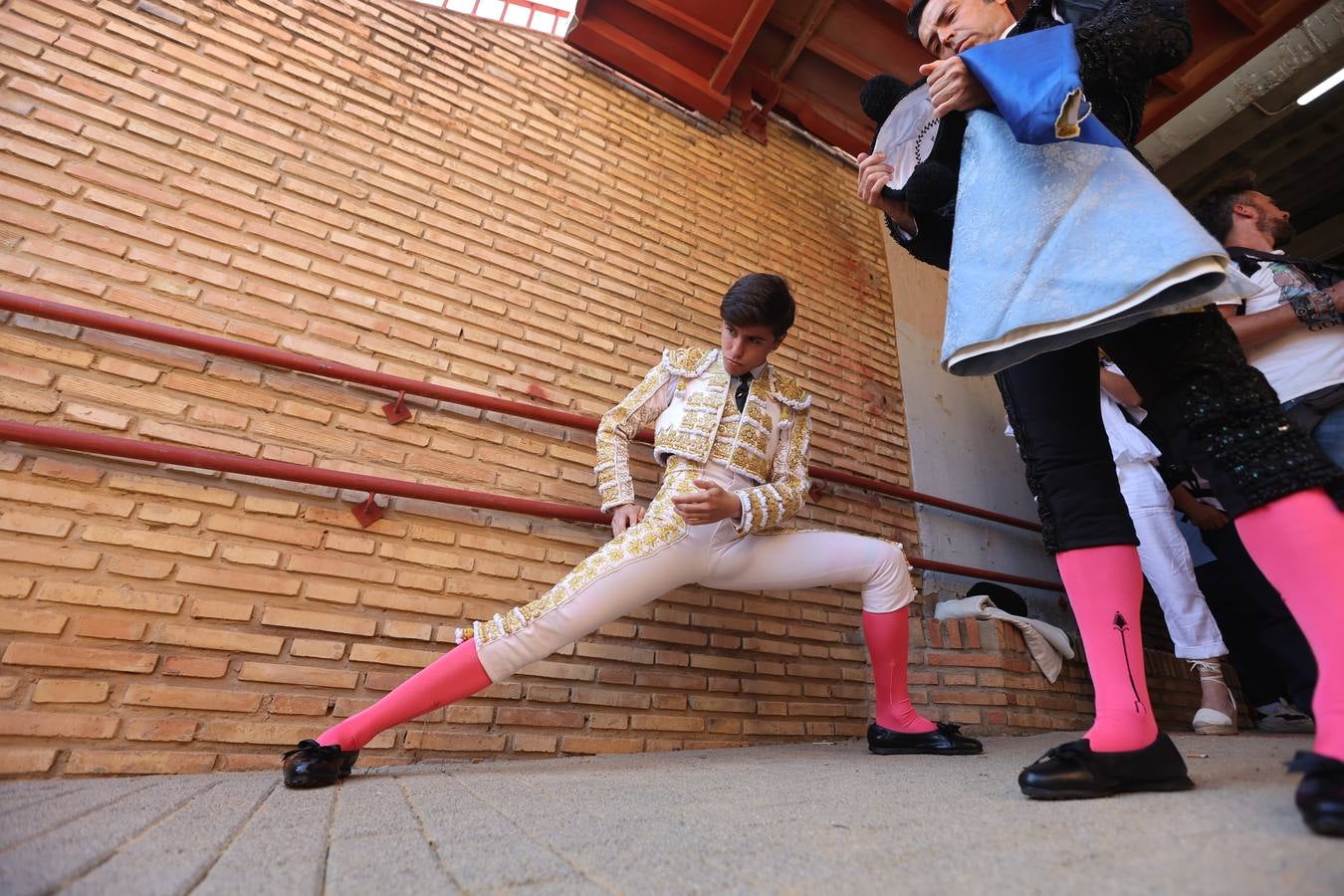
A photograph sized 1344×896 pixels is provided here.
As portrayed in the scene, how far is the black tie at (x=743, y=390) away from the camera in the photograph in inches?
86.5

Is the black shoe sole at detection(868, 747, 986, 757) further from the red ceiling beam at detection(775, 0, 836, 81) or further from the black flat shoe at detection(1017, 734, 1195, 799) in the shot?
the red ceiling beam at detection(775, 0, 836, 81)

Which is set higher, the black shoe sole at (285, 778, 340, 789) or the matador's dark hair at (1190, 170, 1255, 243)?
the matador's dark hair at (1190, 170, 1255, 243)

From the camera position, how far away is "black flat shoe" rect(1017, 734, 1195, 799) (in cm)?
95

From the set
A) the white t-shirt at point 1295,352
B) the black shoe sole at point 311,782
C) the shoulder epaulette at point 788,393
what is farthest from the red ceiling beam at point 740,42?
the black shoe sole at point 311,782

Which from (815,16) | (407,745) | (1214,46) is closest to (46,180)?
(407,745)

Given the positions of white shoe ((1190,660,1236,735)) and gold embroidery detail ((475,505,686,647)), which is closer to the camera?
gold embroidery detail ((475,505,686,647))

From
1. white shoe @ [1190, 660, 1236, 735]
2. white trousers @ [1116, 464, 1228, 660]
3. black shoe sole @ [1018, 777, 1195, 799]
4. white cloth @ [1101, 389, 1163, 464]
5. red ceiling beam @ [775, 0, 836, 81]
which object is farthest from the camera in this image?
red ceiling beam @ [775, 0, 836, 81]

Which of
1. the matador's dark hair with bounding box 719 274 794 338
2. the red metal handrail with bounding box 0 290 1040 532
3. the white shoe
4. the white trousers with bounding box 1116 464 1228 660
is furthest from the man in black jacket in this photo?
the white shoe

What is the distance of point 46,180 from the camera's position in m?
2.03

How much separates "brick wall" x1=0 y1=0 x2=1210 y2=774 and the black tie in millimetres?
669

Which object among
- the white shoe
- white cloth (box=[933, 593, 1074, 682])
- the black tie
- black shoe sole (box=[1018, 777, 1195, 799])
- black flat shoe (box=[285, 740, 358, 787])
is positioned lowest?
black flat shoe (box=[285, 740, 358, 787])

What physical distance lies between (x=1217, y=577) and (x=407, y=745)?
11.9ft

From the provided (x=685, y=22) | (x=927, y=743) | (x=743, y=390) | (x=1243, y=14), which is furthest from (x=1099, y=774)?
(x=1243, y=14)

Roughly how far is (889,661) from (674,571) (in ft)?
2.70
